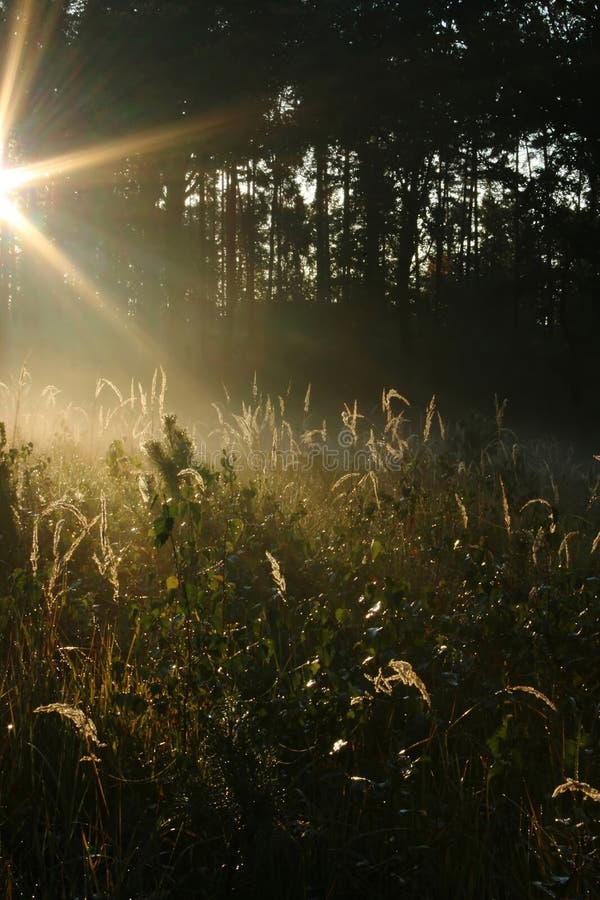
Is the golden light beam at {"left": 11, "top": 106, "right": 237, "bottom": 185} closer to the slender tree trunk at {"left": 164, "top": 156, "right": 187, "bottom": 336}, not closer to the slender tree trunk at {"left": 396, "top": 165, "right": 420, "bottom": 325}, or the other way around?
the slender tree trunk at {"left": 164, "top": 156, "right": 187, "bottom": 336}

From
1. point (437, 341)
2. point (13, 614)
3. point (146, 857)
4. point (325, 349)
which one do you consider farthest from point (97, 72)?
point (146, 857)

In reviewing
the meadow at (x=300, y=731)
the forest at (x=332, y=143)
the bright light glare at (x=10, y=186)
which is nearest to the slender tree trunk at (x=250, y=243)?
the forest at (x=332, y=143)

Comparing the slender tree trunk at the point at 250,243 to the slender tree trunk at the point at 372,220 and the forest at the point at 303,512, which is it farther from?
the slender tree trunk at the point at 372,220

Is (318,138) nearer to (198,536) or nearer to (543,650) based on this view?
(198,536)

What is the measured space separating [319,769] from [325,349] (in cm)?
2238

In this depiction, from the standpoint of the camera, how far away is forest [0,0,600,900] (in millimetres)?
2480

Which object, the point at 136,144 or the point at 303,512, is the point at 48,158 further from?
the point at 303,512

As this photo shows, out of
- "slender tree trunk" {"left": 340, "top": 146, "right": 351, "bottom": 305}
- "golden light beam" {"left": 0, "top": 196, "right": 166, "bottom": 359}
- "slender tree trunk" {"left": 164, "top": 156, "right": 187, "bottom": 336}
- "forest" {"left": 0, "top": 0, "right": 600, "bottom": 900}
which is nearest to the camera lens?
"forest" {"left": 0, "top": 0, "right": 600, "bottom": 900}

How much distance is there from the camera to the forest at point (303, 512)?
97.7 inches

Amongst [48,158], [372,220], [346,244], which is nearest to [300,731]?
[48,158]

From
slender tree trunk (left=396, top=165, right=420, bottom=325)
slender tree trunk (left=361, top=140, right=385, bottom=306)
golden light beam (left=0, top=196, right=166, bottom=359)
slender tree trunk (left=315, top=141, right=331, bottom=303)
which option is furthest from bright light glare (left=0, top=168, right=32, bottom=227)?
slender tree trunk (left=396, top=165, right=420, bottom=325)

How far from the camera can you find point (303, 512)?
214 inches

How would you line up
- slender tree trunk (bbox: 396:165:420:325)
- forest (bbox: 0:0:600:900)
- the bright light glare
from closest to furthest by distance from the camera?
forest (bbox: 0:0:600:900) < the bright light glare < slender tree trunk (bbox: 396:165:420:325)

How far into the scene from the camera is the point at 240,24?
22.5 meters
